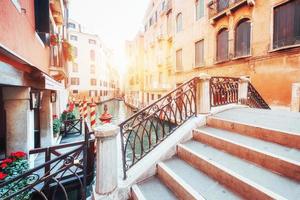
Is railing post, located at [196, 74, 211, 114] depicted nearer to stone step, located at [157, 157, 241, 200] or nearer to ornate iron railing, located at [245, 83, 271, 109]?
stone step, located at [157, 157, 241, 200]

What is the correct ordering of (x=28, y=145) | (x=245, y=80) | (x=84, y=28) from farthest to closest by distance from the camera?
(x=84, y=28), (x=245, y=80), (x=28, y=145)

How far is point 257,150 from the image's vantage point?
110 inches

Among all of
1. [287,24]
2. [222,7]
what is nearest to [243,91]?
[287,24]

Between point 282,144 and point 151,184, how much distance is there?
2439mm

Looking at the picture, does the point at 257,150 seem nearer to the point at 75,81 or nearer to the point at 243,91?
the point at 243,91

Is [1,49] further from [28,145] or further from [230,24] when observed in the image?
[230,24]

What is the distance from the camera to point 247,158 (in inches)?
115

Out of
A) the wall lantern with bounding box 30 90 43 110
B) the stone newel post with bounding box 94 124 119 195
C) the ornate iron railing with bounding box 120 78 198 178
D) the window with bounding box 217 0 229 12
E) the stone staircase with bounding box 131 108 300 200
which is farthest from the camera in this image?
the window with bounding box 217 0 229 12

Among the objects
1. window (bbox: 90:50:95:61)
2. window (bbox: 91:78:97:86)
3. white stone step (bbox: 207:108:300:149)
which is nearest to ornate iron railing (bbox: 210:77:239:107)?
white stone step (bbox: 207:108:300:149)

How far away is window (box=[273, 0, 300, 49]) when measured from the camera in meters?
7.36

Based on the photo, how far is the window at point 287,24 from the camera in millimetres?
7363

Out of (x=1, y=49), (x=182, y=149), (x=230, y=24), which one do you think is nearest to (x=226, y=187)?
(x=182, y=149)

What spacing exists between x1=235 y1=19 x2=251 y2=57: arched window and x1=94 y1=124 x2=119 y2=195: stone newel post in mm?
9632

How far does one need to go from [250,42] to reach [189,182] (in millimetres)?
9318
